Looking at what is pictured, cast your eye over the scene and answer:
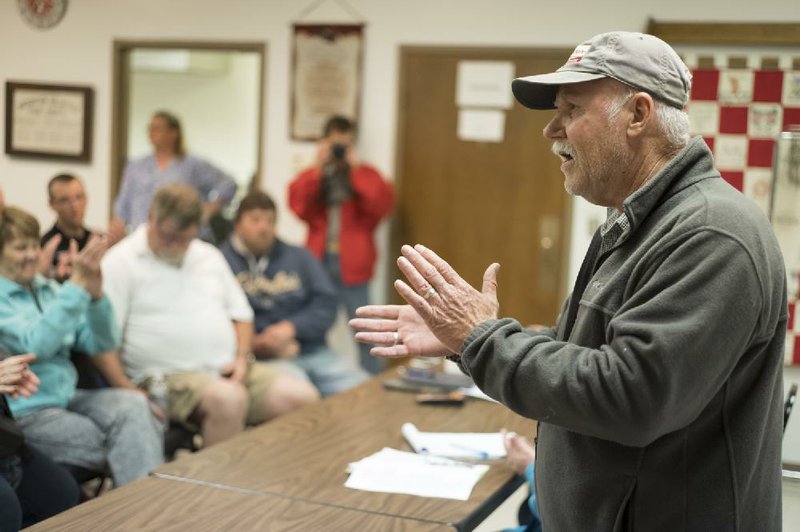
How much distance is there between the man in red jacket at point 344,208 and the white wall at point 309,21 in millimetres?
202

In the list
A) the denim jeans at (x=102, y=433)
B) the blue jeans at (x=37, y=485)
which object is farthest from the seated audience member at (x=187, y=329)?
the blue jeans at (x=37, y=485)

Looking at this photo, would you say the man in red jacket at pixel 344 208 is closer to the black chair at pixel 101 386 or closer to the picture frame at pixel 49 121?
the picture frame at pixel 49 121

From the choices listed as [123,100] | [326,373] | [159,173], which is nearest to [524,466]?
[326,373]

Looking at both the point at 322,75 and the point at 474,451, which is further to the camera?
the point at 322,75

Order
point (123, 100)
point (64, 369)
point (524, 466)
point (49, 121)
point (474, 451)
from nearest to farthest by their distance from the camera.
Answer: point (524, 466) → point (474, 451) → point (64, 369) → point (49, 121) → point (123, 100)

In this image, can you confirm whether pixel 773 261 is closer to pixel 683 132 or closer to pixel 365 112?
pixel 683 132

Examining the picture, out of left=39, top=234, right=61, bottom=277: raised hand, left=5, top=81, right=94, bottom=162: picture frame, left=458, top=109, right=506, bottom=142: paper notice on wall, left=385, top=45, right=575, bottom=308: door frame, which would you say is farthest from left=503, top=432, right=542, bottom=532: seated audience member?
left=458, top=109, right=506, bottom=142: paper notice on wall

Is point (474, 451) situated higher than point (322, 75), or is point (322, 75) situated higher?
point (322, 75)

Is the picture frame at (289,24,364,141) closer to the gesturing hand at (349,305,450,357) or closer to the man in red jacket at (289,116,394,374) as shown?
the man in red jacket at (289,116,394,374)

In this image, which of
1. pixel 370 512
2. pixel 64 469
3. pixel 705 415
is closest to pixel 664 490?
pixel 705 415

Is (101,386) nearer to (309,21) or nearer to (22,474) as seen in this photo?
(22,474)

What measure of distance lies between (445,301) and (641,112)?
41 centimetres

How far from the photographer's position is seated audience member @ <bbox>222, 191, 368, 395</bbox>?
13.8 feet

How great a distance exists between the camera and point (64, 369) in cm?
303
